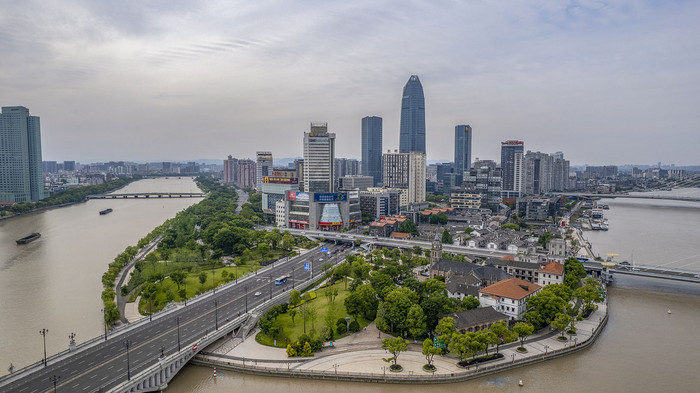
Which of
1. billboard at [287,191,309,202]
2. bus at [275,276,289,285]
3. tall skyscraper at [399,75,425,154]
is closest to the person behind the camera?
bus at [275,276,289,285]

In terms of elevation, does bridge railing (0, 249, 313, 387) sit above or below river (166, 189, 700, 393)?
above

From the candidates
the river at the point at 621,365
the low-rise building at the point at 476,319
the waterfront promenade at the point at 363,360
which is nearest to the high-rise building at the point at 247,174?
the river at the point at 621,365

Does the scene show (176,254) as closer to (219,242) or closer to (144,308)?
(219,242)

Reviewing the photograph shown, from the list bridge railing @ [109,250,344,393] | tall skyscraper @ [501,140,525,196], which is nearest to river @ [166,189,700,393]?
bridge railing @ [109,250,344,393]

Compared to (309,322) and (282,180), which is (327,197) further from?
(309,322)

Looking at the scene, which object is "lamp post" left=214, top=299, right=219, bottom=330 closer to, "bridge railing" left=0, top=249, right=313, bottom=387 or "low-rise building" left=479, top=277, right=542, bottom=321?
"bridge railing" left=0, top=249, right=313, bottom=387

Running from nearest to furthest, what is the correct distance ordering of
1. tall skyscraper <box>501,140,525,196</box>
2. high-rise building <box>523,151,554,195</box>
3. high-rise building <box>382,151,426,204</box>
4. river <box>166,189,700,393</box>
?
river <box>166,189,700,393</box>, high-rise building <box>382,151,426,204</box>, tall skyscraper <box>501,140,525,196</box>, high-rise building <box>523,151,554,195</box>

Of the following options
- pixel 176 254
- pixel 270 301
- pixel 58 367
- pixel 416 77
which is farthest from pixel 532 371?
pixel 416 77

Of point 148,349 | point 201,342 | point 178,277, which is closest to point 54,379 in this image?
point 148,349
